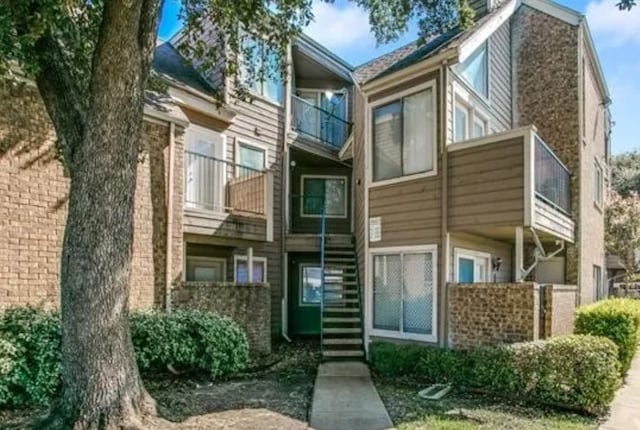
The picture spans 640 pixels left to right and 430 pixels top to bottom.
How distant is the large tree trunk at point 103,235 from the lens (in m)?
5.43

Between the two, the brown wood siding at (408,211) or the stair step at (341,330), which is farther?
the stair step at (341,330)

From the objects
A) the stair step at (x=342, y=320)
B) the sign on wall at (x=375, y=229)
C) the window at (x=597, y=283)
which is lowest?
the stair step at (x=342, y=320)

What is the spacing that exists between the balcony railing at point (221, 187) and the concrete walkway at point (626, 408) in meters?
8.58

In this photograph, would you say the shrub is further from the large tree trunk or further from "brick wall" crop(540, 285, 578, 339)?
"brick wall" crop(540, 285, 578, 339)

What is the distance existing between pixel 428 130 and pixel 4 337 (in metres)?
8.06

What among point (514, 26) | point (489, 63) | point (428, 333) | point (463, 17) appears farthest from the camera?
point (514, 26)

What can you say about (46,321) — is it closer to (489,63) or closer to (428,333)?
(428,333)

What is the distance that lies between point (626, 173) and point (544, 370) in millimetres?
33946

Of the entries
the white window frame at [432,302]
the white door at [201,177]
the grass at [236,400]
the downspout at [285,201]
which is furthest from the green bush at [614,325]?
the white door at [201,177]

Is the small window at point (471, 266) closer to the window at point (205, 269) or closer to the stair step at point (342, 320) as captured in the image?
the stair step at point (342, 320)

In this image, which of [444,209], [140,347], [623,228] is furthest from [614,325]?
[623,228]

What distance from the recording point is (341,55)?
17391 millimetres

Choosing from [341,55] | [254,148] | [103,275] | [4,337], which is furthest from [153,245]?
[341,55]

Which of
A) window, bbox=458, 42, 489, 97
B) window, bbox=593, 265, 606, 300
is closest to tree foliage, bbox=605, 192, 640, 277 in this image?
window, bbox=593, 265, 606, 300
